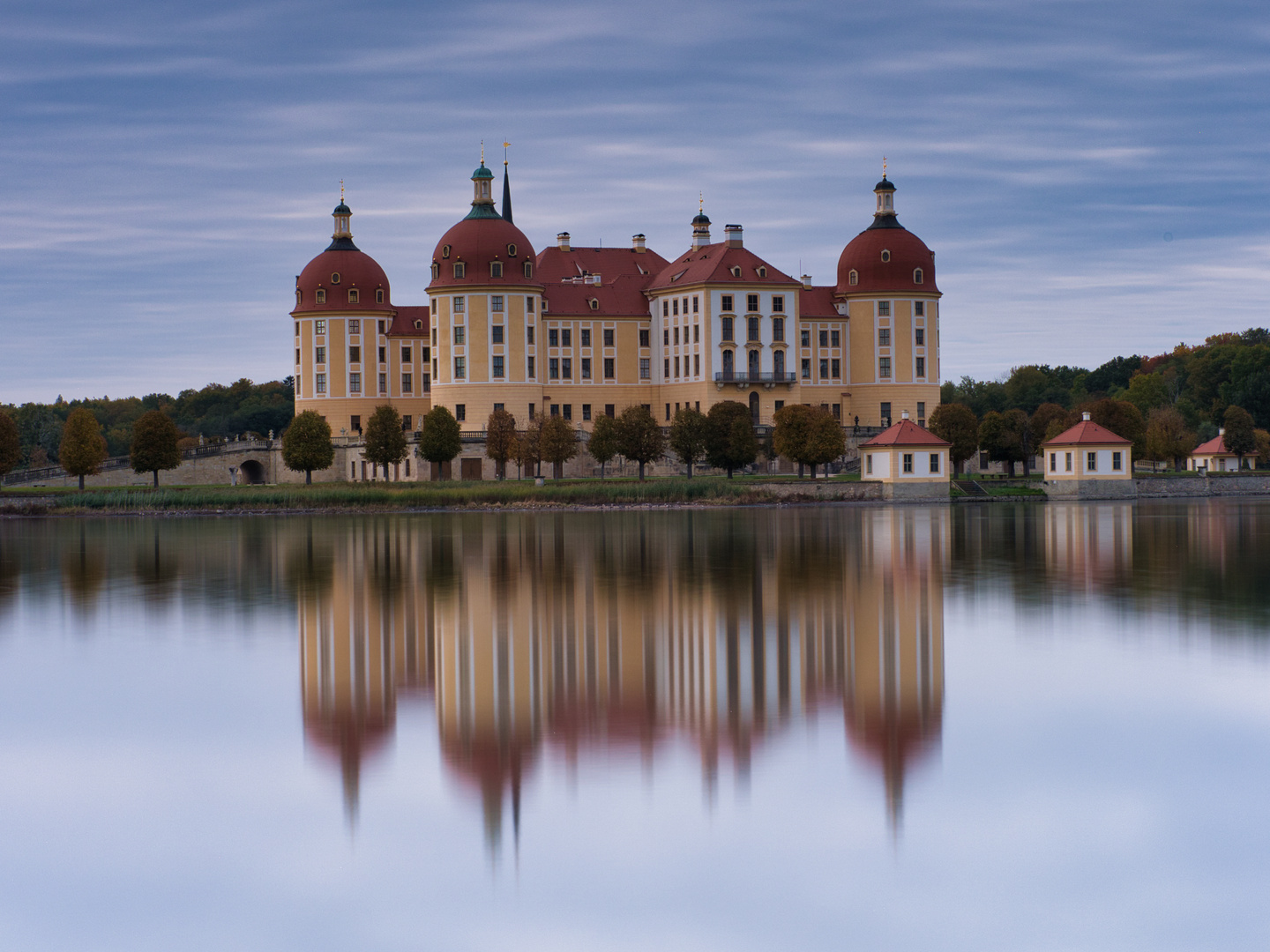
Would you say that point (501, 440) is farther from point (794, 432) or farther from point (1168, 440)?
point (1168, 440)

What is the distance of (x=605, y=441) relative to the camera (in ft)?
250

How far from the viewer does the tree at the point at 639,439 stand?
75.4 m

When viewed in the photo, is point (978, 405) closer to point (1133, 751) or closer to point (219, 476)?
point (219, 476)

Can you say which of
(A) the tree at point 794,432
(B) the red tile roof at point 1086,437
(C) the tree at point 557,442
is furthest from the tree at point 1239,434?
(C) the tree at point 557,442

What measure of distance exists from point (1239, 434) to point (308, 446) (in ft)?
183

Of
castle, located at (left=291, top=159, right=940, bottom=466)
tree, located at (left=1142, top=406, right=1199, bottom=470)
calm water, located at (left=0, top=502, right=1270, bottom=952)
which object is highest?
castle, located at (left=291, top=159, right=940, bottom=466)

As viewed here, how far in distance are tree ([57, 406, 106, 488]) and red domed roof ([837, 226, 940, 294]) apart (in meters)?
47.4

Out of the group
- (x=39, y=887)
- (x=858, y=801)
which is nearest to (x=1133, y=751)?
(x=858, y=801)

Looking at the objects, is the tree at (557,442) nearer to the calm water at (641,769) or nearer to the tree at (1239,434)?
the tree at (1239,434)

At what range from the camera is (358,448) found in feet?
289

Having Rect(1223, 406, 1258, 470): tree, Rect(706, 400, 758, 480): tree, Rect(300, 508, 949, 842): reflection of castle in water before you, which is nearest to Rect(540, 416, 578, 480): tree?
Rect(706, 400, 758, 480): tree

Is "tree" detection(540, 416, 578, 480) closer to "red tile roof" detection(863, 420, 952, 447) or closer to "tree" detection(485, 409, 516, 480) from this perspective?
"tree" detection(485, 409, 516, 480)

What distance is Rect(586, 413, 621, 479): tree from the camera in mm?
76125

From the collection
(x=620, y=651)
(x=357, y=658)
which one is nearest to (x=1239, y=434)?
(x=620, y=651)
